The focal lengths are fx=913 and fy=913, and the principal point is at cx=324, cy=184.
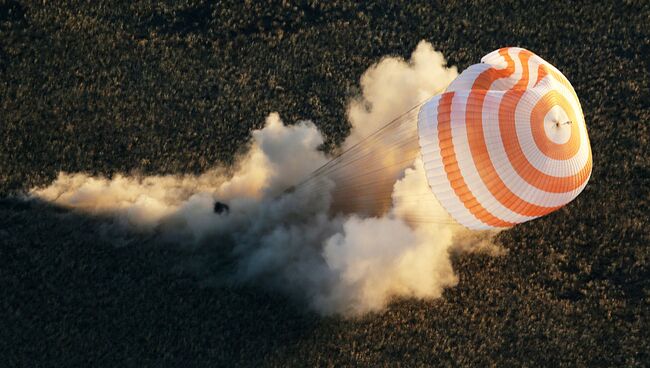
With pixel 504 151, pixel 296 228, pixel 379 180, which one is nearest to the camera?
pixel 504 151

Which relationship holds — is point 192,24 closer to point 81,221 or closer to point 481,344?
point 81,221

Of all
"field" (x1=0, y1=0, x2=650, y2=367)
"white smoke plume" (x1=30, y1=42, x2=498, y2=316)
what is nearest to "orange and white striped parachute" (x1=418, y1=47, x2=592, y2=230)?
"white smoke plume" (x1=30, y1=42, x2=498, y2=316)

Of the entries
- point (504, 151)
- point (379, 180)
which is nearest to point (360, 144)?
point (379, 180)

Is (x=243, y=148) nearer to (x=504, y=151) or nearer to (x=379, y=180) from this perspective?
(x=379, y=180)

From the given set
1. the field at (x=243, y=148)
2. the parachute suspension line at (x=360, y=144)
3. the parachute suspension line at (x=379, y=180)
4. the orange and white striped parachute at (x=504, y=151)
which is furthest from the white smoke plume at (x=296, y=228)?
the orange and white striped parachute at (x=504, y=151)

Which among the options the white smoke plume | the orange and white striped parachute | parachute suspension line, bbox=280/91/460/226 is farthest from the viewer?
parachute suspension line, bbox=280/91/460/226

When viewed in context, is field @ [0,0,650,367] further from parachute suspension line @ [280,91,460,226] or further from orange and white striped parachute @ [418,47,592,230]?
orange and white striped parachute @ [418,47,592,230]
